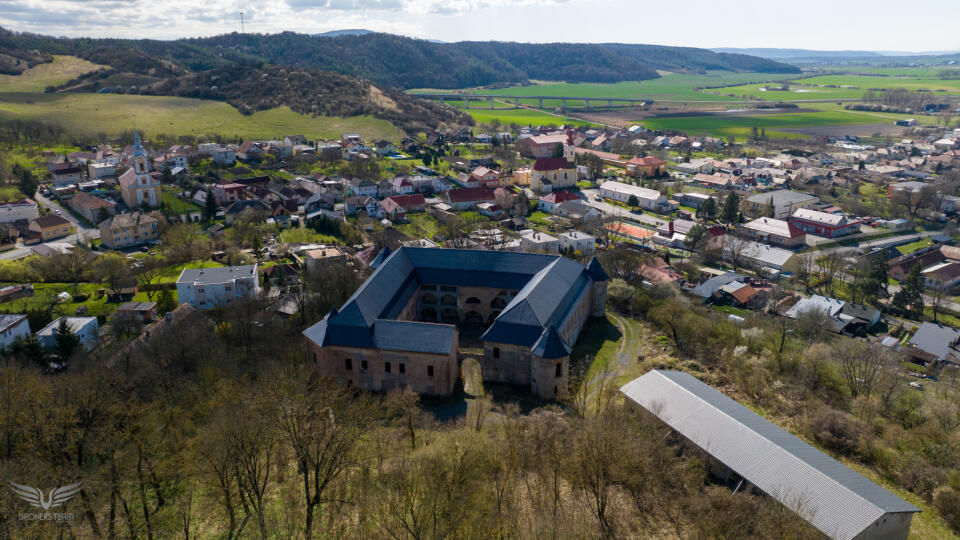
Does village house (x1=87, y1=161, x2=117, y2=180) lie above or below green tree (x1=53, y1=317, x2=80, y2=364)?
above

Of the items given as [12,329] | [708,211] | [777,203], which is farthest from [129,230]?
[777,203]

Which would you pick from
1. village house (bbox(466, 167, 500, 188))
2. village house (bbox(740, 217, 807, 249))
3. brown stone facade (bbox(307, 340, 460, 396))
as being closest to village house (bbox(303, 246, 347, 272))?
brown stone facade (bbox(307, 340, 460, 396))

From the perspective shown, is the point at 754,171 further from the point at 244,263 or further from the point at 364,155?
the point at 244,263

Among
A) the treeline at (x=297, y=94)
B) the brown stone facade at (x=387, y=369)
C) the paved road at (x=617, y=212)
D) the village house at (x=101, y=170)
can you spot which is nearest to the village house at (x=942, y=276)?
the paved road at (x=617, y=212)

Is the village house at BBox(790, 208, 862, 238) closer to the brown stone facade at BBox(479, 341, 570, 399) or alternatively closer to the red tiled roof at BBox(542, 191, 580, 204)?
the red tiled roof at BBox(542, 191, 580, 204)

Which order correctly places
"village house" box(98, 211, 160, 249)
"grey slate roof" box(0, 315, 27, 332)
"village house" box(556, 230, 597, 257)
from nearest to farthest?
"grey slate roof" box(0, 315, 27, 332) < "village house" box(556, 230, 597, 257) < "village house" box(98, 211, 160, 249)

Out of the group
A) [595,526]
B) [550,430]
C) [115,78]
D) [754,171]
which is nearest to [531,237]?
[550,430]
